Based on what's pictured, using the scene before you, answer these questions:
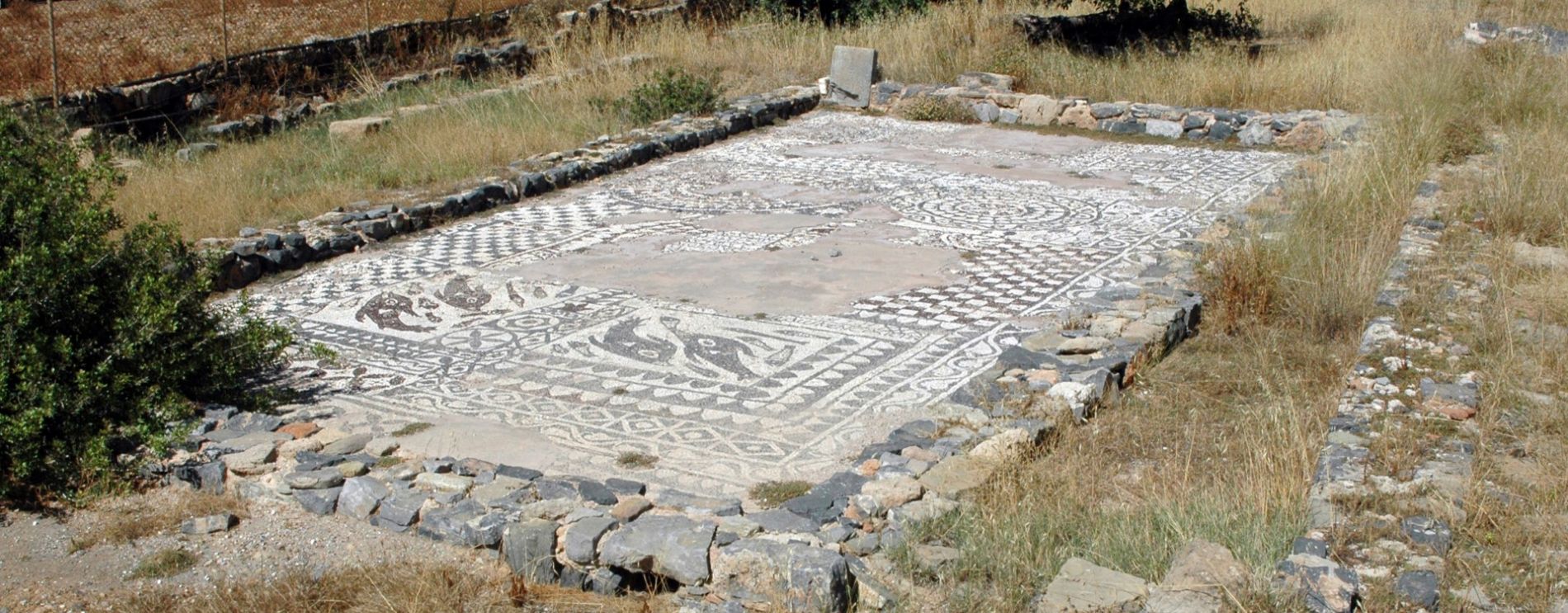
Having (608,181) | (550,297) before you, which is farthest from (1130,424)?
(608,181)

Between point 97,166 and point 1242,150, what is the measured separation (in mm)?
9448

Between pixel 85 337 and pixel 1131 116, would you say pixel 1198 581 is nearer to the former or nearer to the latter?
pixel 85 337

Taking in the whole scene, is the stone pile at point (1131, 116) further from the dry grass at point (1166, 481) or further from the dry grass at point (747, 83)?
the dry grass at point (1166, 481)

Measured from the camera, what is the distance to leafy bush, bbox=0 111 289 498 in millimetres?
5152

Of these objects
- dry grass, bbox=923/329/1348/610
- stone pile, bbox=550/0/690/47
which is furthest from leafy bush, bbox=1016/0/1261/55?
dry grass, bbox=923/329/1348/610

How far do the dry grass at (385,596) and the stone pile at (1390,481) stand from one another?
1.95m

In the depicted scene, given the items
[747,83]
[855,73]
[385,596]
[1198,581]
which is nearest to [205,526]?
[385,596]

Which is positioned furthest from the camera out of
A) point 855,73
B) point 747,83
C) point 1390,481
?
point 747,83

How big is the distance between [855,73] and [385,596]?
1103 centimetres

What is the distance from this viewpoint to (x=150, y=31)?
50.6 feet

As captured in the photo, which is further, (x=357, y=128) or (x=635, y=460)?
(x=357, y=128)

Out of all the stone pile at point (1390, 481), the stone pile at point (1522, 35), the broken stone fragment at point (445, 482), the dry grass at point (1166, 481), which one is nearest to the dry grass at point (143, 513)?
the broken stone fragment at point (445, 482)

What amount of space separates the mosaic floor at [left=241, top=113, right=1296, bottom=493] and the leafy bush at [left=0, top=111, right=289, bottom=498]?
25.2 inches

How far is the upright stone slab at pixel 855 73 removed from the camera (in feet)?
47.0
